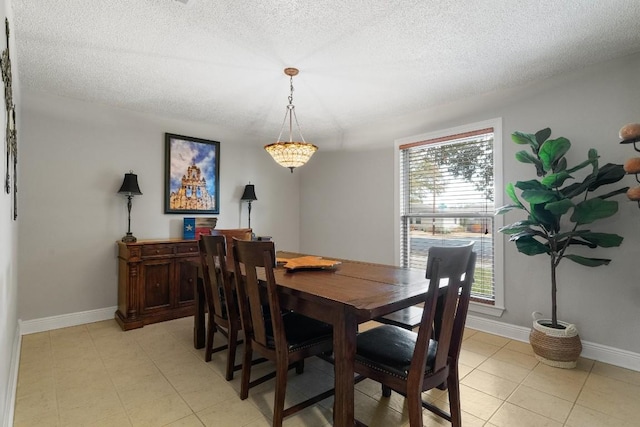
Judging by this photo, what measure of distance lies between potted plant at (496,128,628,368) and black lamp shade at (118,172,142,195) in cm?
374

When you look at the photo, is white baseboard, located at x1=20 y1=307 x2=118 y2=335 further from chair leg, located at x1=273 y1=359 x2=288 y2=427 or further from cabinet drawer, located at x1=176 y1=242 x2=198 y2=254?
chair leg, located at x1=273 y1=359 x2=288 y2=427

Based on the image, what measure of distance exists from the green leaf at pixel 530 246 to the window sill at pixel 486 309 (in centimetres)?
83

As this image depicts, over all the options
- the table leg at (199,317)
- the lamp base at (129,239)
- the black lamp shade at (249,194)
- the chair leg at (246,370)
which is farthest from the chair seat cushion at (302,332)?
the black lamp shade at (249,194)

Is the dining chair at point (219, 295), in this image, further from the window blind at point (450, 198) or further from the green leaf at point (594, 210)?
the green leaf at point (594, 210)

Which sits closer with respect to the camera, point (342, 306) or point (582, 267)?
point (342, 306)

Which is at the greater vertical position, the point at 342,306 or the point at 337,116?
the point at 337,116

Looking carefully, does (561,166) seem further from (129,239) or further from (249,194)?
(129,239)

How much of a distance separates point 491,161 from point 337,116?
1.83 m

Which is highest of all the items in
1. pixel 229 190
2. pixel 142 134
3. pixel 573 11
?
→ pixel 573 11

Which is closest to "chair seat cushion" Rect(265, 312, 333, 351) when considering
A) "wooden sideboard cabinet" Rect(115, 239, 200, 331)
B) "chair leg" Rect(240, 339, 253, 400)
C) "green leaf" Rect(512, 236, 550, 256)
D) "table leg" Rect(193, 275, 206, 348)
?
"chair leg" Rect(240, 339, 253, 400)

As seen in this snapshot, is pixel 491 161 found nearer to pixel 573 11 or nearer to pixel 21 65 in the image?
pixel 573 11

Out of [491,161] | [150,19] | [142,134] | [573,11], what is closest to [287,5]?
[150,19]

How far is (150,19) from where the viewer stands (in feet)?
6.72

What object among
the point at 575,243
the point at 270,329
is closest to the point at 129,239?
the point at 270,329
